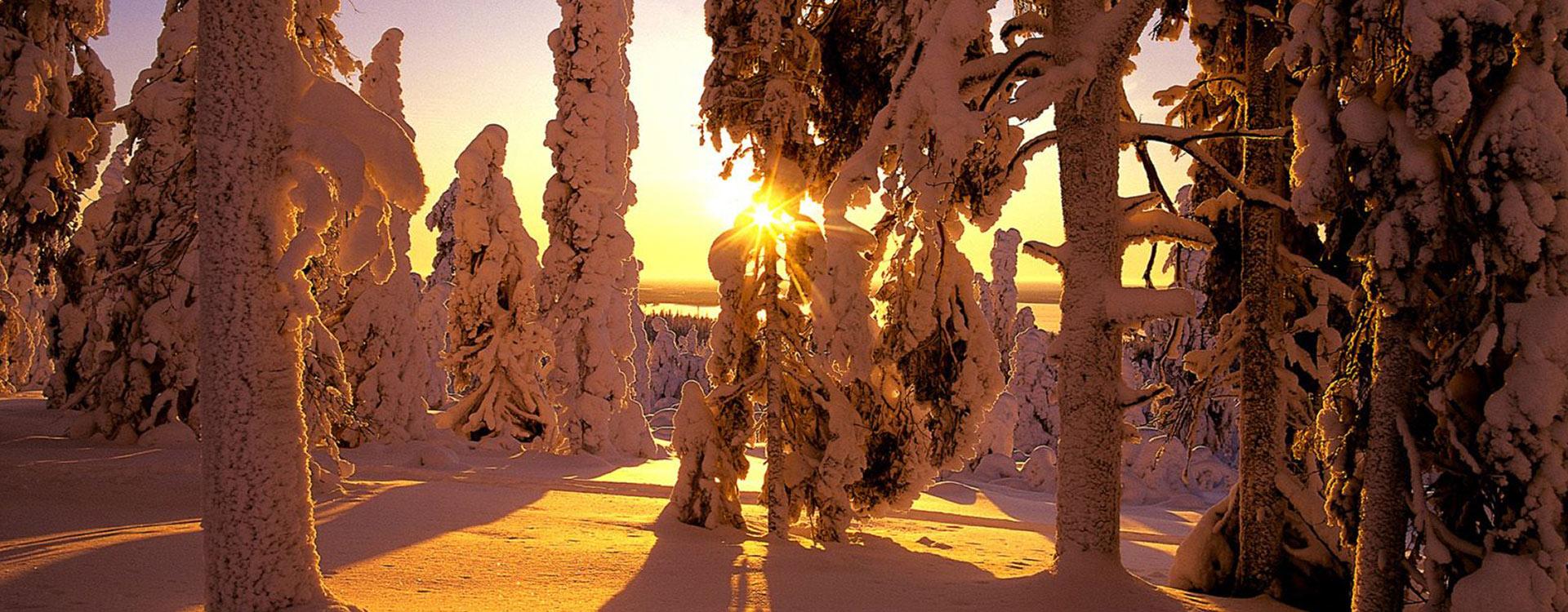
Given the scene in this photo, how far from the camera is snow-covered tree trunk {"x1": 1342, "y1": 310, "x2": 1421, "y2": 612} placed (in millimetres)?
5130

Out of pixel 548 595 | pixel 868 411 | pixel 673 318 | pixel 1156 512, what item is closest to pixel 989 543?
pixel 868 411

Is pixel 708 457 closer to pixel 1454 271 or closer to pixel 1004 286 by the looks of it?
pixel 1454 271

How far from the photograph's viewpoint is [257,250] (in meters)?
5.03

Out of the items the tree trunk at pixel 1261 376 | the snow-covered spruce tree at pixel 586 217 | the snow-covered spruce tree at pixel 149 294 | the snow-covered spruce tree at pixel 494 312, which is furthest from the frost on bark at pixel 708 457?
the snow-covered spruce tree at pixel 494 312

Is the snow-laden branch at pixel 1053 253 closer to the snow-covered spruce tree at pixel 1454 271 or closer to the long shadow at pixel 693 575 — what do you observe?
the snow-covered spruce tree at pixel 1454 271

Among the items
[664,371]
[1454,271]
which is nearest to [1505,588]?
[1454,271]

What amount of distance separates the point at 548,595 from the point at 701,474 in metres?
3.59

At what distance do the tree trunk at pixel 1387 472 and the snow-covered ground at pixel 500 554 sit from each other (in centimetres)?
177

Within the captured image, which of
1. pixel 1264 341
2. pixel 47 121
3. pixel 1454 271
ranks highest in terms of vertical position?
pixel 47 121

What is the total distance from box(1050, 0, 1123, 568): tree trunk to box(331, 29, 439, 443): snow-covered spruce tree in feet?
60.0

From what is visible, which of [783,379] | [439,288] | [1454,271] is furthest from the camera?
[439,288]

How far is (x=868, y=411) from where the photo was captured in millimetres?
9844

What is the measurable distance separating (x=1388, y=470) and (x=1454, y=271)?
1271 millimetres

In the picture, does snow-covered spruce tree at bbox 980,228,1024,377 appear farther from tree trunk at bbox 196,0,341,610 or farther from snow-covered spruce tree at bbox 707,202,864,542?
tree trunk at bbox 196,0,341,610
